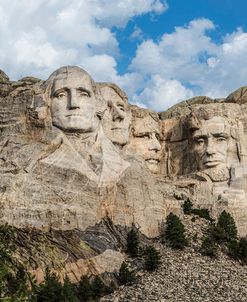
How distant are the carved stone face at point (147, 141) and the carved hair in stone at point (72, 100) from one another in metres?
5.99

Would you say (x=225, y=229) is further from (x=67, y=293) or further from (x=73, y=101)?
(x=67, y=293)

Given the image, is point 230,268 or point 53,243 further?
point 230,268

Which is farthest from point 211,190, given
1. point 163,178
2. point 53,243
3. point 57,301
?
point 57,301

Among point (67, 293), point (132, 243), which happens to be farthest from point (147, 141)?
point (67, 293)

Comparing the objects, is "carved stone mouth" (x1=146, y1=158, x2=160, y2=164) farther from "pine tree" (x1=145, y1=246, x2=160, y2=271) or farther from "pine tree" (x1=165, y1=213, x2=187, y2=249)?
"pine tree" (x1=145, y1=246, x2=160, y2=271)

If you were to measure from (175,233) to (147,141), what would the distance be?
827 centimetres

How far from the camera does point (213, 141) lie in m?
41.0

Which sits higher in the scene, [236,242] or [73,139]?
[73,139]

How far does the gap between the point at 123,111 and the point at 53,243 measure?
10084 millimetres

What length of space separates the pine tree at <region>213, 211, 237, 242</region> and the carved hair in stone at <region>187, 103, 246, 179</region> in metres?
3.93

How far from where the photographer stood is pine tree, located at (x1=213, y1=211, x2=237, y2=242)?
36.3 metres

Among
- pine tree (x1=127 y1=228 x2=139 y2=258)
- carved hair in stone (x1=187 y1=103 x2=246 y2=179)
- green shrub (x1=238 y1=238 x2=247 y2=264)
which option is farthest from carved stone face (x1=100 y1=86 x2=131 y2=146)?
green shrub (x1=238 y1=238 x2=247 y2=264)

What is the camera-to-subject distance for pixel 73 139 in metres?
34.9

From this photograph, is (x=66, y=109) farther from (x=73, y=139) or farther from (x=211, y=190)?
(x=211, y=190)
